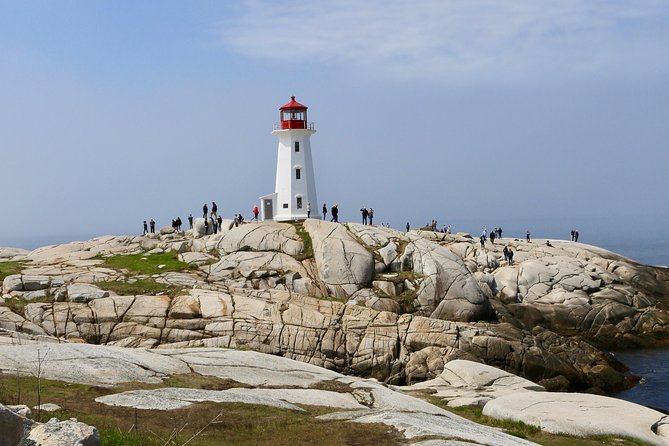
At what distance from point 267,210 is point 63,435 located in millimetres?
61782

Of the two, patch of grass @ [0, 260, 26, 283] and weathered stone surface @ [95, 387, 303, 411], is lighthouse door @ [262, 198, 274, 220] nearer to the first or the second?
patch of grass @ [0, 260, 26, 283]

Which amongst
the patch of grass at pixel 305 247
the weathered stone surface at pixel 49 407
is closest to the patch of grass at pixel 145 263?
the patch of grass at pixel 305 247

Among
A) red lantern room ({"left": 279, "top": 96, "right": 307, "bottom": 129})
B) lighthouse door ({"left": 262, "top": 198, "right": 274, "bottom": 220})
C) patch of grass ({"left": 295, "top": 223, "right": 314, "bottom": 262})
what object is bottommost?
patch of grass ({"left": 295, "top": 223, "right": 314, "bottom": 262})

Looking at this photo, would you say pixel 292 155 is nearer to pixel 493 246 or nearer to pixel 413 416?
pixel 493 246

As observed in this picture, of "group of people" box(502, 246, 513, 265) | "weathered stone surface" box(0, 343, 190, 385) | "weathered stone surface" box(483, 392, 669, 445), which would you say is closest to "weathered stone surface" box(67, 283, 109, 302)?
"weathered stone surface" box(0, 343, 190, 385)

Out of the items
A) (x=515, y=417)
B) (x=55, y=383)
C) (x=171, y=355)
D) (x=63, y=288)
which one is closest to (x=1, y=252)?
(x=63, y=288)

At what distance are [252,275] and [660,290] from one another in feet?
162

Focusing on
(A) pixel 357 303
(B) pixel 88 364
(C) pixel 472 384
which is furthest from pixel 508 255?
(B) pixel 88 364

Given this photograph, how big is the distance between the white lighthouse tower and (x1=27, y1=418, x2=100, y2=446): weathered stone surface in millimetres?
59860

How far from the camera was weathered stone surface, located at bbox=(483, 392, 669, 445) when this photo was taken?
2391cm

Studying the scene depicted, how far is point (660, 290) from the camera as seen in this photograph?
260ft

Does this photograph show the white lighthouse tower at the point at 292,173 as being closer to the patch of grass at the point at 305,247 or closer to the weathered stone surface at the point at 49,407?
the patch of grass at the point at 305,247

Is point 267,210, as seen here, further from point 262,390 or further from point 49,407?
point 49,407


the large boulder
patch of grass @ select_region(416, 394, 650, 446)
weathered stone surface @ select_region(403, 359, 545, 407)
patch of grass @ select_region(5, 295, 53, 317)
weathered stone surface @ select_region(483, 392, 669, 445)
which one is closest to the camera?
patch of grass @ select_region(416, 394, 650, 446)
